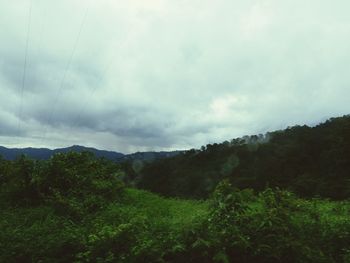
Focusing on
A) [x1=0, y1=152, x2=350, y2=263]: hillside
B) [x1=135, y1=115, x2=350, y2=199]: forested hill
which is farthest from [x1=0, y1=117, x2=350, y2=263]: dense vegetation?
[x1=135, y1=115, x2=350, y2=199]: forested hill

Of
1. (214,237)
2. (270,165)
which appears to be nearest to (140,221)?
(214,237)

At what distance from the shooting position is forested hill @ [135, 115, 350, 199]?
45.1 m

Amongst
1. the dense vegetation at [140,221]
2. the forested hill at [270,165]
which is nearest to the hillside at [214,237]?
the dense vegetation at [140,221]

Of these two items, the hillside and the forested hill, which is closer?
the hillside

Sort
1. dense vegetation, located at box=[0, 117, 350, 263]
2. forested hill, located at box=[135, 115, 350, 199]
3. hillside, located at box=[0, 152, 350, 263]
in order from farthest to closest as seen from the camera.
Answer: forested hill, located at box=[135, 115, 350, 199], dense vegetation, located at box=[0, 117, 350, 263], hillside, located at box=[0, 152, 350, 263]

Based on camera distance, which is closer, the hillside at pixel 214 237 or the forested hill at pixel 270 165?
the hillside at pixel 214 237

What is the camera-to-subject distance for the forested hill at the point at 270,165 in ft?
148

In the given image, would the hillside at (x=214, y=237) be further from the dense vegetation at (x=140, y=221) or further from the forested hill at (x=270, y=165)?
the forested hill at (x=270, y=165)

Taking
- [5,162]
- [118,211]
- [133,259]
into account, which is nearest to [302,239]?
[133,259]

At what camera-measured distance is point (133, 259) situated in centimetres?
929

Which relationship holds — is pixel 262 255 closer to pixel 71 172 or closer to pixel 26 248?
pixel 26 248

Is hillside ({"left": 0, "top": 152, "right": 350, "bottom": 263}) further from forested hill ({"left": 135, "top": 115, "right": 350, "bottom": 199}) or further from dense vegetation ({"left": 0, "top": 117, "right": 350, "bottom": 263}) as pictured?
forested hill ({"left": 135, "top": 115, "right": 350, "bottom": 199})

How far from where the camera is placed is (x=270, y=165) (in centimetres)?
6100

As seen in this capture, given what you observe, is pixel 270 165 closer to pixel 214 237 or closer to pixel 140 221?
pixel 140 221
